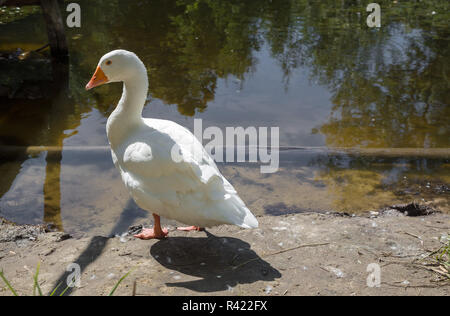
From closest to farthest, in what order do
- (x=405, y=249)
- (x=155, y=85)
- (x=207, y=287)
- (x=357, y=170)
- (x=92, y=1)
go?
(x=207, y=287) → (x=405, y=249) → (x=357, y=170) → (x=155, y=85) → (x=92, y=1)

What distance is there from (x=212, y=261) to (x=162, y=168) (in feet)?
2.78

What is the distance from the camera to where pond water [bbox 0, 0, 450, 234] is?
4.96 meters

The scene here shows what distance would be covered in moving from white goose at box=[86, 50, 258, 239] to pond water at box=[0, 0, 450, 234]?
1.09 metres

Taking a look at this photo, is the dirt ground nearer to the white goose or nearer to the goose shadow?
the goose shadow

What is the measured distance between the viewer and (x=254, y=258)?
3449 millimetres

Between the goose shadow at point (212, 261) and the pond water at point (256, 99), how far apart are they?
3.18ft

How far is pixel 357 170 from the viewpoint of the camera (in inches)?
214

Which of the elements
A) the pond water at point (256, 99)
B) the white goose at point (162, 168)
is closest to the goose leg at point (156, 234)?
the white goose at point (162, 168)

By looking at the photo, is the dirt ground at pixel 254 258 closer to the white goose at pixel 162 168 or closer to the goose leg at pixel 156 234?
the goose leg at pixel 156 234

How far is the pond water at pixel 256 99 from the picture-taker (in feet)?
16.3
